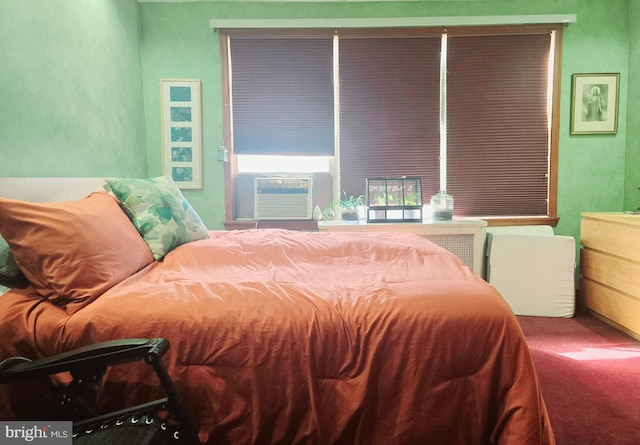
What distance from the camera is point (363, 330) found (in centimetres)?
108

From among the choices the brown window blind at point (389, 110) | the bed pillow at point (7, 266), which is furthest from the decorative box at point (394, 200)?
the bed pillow at point (7, 266)

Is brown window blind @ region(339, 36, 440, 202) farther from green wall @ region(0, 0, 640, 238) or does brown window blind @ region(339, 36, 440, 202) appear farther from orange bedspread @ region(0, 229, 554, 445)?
orange bedspread @ region(0, 229, 554, 445)

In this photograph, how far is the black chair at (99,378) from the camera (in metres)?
0.89

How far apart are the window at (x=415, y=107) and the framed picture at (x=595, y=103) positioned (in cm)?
17

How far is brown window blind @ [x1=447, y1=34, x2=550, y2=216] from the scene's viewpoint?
3.22m

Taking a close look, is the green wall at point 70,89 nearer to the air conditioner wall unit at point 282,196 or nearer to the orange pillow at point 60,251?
the orange pillow at point 60,251

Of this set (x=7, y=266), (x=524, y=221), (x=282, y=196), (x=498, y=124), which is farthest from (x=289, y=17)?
(x=7, y=266)

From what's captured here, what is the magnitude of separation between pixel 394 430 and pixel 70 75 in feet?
8.04

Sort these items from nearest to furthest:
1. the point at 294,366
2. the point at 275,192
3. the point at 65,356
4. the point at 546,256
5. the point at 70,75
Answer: the point at 65,356 → the point at 294,366 → the point at 70,75 → the point at 546,256 → the point at 275,192

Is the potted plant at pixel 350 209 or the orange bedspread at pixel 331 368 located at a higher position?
the potted plant at pixel 350 209

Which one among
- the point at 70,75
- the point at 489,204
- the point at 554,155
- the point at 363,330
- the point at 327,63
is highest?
the point at 327,63

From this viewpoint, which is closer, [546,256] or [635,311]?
[635,311]

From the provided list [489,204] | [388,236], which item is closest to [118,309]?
[388,236]

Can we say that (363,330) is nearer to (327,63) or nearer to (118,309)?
(118,309)
